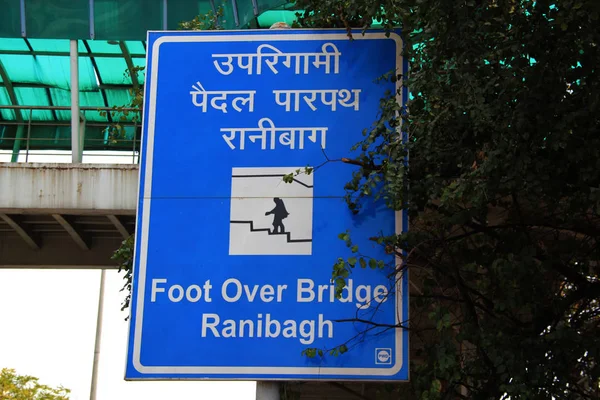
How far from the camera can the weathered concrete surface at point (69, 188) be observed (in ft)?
43.0

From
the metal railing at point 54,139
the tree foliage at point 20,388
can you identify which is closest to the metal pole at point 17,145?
the metal railing at point 54,139

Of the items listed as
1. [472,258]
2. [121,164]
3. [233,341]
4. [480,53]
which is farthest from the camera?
[121,164]

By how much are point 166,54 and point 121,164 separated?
8.61 metres

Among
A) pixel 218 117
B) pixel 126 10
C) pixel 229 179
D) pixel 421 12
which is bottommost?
pixel 229 179

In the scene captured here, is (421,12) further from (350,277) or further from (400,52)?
(350,277)

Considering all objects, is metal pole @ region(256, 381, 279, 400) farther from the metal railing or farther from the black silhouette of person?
the metal railing

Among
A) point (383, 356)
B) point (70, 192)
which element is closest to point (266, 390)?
point (383, 356)

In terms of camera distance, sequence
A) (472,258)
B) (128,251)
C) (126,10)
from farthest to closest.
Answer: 1. (126,10)
2. (128,251)
3. (472,258)

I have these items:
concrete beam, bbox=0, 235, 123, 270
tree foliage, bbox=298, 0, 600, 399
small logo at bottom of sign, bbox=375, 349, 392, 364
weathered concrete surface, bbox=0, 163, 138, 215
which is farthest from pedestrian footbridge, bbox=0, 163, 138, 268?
small logo at bottom of sign, bbox=375, 349, 392, 364

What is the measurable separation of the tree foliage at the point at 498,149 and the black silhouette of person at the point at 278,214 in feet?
1.72

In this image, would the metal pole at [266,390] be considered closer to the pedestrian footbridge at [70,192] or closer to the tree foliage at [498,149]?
the tree foliage at [498,149]

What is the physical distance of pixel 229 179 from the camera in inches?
179

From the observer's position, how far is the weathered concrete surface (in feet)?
43.0

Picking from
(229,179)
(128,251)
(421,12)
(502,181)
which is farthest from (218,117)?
(128,251)
